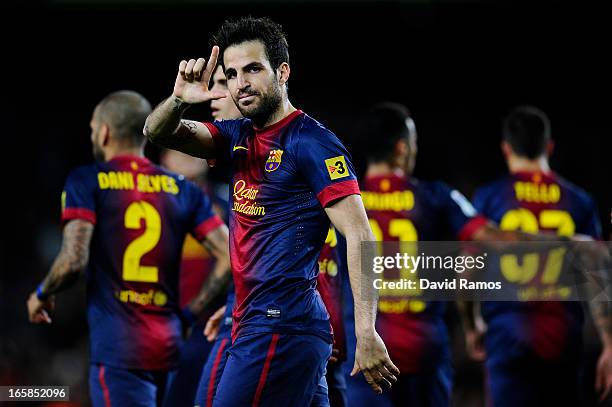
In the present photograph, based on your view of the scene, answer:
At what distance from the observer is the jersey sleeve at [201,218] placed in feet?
20.7

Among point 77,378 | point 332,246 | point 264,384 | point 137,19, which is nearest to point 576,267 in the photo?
point 332,246

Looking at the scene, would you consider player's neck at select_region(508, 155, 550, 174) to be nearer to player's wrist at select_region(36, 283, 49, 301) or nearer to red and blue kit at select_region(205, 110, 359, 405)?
red and blue kit at select_region(205, 110, 359, 405)

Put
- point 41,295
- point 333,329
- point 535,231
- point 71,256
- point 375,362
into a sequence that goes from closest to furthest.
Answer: point 375,362 < point 333,329 < point 71,256 < point 41,295 < point 535,231

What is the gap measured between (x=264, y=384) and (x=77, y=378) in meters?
9.72

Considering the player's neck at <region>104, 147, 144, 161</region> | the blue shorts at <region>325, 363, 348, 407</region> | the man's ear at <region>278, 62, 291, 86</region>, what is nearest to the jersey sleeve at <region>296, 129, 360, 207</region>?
the man's ear at <region>278, 62, 291, 86</region>

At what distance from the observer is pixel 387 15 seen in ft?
57.2

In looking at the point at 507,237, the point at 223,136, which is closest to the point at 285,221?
the point at 223,136

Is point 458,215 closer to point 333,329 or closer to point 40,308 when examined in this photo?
point 333,329

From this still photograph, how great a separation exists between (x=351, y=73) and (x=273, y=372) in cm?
1422

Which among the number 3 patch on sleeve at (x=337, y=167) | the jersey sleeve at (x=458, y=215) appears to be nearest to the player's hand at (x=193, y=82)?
the number 3 patch on sleeve at (x=337, y=167)

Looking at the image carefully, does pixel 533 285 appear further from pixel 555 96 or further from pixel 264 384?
pixel 555 96

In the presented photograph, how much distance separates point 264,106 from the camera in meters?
4.46

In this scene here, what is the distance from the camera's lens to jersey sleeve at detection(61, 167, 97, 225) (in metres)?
5.83

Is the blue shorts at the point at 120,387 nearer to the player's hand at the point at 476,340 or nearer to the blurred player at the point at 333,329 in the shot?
the blurred player at the point at 333,329
